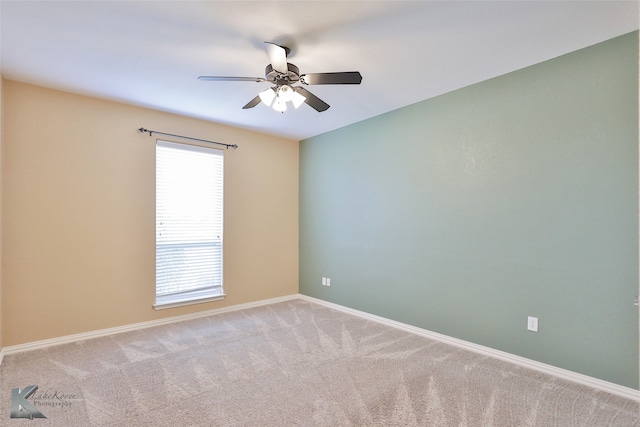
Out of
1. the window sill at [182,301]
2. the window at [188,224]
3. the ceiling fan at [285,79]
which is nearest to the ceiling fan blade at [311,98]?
the ceiling fan at [285,79]

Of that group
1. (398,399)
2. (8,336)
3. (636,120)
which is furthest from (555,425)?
(8,336)

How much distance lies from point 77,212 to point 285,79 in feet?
8.66

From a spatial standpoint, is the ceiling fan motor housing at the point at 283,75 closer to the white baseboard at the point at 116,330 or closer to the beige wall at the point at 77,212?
the beige wall at the point at 77,212

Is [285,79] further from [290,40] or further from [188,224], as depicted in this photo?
[188,224]

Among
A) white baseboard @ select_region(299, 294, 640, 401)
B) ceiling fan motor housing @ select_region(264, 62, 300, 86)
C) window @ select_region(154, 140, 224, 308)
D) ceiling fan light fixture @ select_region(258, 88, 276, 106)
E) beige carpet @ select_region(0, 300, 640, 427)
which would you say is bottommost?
beige carpet @ select_region(0, 300, 640, 427)

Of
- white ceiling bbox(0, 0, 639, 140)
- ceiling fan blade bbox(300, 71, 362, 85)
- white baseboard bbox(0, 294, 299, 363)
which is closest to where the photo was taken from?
white ceiling bbox(0, 0, 639, 140)

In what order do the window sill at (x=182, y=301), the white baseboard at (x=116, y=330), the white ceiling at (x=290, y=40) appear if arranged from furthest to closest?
the window sill at (x=182, y=301) < the white baseboard at (x=116, y=330) < the white ceiling at (x=290, y=40)

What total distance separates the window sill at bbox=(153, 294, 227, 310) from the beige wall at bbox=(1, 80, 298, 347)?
2.8 inches

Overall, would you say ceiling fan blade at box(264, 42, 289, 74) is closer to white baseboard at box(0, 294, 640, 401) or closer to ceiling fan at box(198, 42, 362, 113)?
ceiling fan at box(198, 42, 362, 113)

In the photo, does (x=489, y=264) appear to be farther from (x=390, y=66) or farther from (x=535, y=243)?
(x=390, y=66)

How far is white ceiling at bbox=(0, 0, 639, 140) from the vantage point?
1959 mm

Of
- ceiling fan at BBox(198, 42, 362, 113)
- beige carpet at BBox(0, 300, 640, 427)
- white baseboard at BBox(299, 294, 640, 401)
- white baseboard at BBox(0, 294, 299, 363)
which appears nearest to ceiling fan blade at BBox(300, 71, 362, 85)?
ceiling fan at BBox(198, 42, 362, 113)

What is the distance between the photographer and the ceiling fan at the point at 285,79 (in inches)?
82.5

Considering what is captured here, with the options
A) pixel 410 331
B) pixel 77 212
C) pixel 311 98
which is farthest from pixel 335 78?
pixel 77 212
